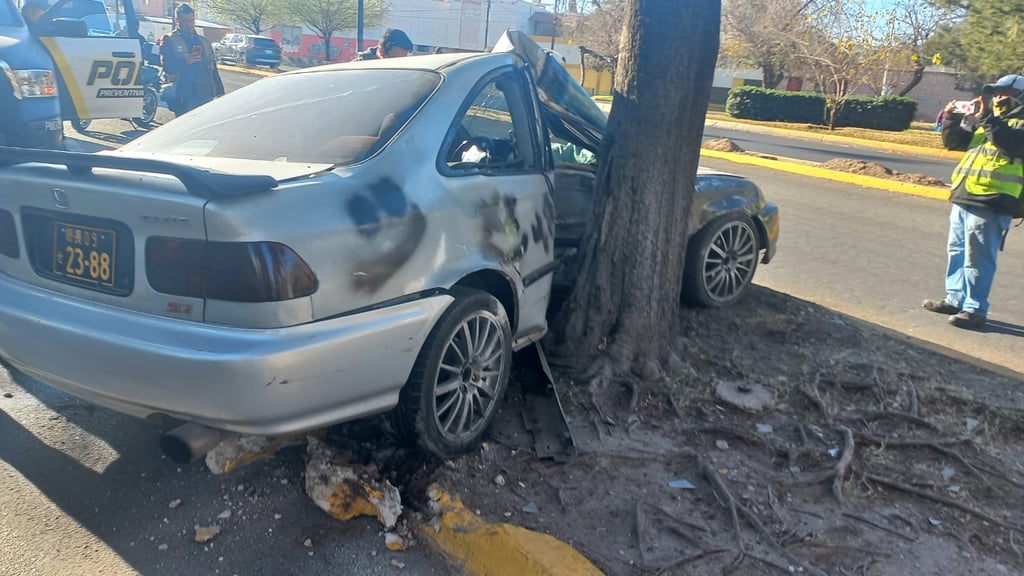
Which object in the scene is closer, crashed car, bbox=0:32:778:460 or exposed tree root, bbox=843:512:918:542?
crashed car, bbox=0:32:778:460

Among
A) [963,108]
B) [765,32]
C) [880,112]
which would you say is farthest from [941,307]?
[765,32]

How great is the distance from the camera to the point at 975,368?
14.9 feet

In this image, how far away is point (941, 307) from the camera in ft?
19.4

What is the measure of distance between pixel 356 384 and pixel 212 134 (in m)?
1.48

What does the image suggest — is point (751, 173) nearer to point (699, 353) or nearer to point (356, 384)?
point (699, 353)

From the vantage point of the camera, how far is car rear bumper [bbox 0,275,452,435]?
8.04ft

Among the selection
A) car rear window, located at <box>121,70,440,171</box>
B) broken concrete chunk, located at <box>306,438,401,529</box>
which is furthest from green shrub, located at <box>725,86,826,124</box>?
broken concrete chunk, located at <box>306,438,401,529</box>

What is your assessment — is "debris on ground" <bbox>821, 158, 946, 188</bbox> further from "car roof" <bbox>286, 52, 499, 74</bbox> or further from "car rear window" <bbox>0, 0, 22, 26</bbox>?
"car rear window" <bbox>0, 0, 22, 26</bbox>

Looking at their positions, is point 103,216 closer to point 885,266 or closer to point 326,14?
point 885,266

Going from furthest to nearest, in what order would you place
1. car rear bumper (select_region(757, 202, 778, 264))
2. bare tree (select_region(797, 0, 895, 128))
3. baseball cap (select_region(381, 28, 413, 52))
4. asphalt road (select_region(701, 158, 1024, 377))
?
bare tree (select_region(797, 0, 895, 128)) < baseball cap (select_region(381, 28, 413, 52)) < asphalt road (select_region(701, 158, 1024, 377)) < car rear bumper (select_region(757, 202, 778, 264))

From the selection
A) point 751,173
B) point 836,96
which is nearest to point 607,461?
point 751,173

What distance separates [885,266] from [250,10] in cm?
5577

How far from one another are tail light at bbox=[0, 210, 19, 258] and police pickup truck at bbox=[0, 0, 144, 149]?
4862 millimetres

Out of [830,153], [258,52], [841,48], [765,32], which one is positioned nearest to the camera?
[830,153]
